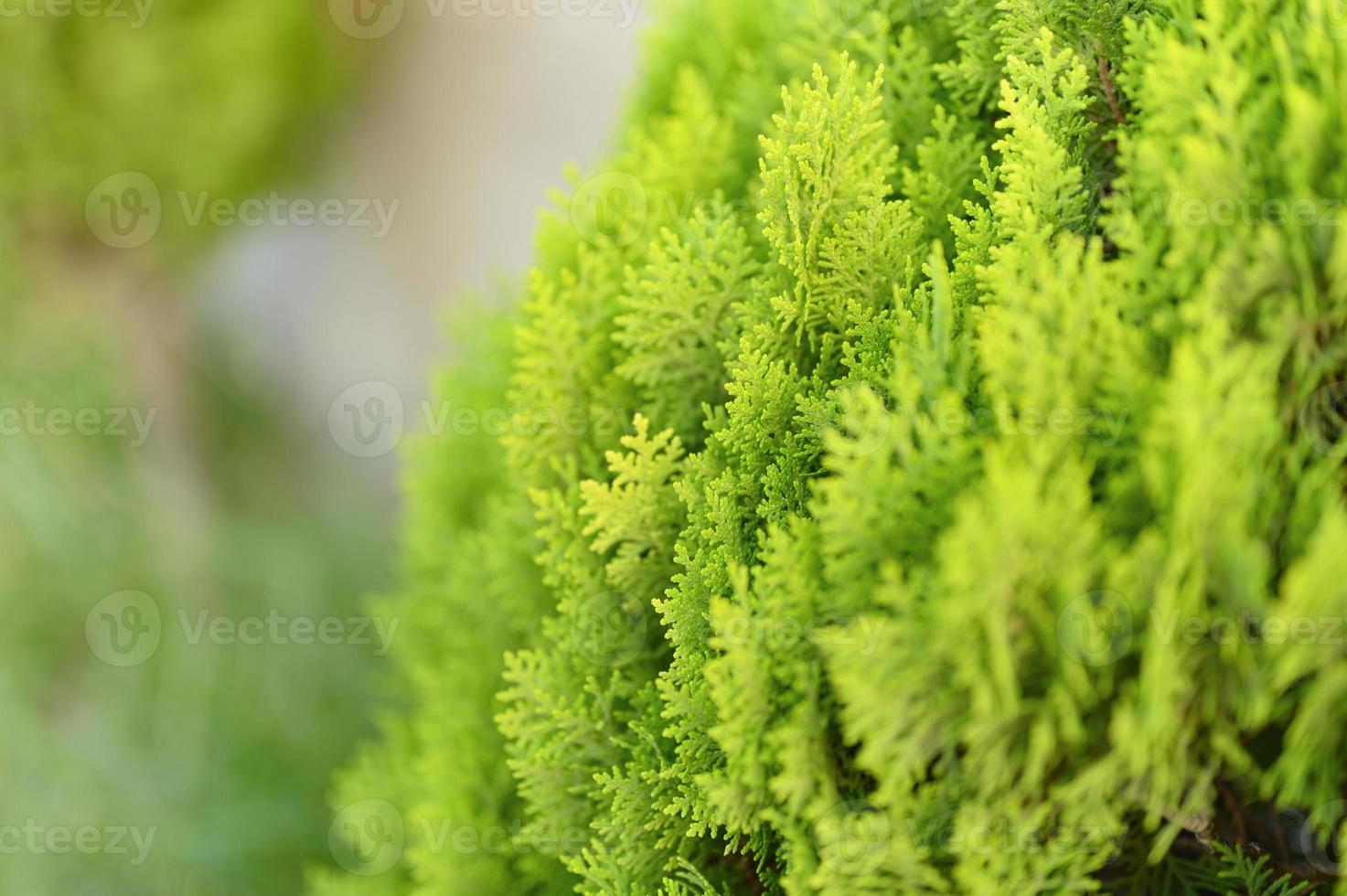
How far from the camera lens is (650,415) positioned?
108 cm

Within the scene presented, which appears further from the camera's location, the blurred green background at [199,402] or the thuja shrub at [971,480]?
the blurred green background at [199,402]

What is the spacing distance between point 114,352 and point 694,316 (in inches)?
88.3

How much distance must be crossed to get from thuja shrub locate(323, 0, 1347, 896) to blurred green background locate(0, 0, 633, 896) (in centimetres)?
94

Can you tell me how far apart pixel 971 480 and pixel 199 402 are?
2.90 metres

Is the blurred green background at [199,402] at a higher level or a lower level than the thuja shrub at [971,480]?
higher

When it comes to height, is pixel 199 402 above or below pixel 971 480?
above

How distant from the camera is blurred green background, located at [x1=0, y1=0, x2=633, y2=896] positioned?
2195mm

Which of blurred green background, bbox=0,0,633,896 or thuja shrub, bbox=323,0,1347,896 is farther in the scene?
blurred green background, bbox=0,0,633,896

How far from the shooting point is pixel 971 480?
→ 2.42 ft

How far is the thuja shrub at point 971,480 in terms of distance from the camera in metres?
0.67

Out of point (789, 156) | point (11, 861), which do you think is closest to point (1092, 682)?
point (789, 156)

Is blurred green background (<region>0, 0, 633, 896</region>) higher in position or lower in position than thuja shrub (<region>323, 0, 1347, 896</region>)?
higher

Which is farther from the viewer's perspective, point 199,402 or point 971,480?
point 199,402

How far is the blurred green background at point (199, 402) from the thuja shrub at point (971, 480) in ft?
3.08
